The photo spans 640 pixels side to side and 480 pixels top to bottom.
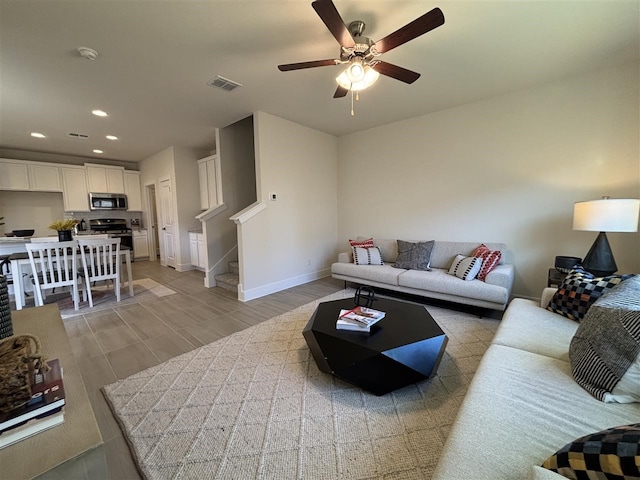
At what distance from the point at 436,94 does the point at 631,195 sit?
2291mm

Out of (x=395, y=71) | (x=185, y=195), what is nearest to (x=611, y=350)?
(x=395, y=71)

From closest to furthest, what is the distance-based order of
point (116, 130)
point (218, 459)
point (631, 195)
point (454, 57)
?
point (218, 459), point (454, 57), point (631, 195), point (116, 130)

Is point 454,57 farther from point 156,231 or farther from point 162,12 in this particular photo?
point 156,231

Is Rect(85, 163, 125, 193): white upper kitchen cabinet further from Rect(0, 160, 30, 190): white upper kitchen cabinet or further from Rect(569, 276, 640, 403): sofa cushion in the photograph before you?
Rect(569, 276, 640, 403): sofa cushion

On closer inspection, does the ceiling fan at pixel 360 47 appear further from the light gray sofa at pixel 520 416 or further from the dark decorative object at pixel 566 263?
the dark decorative object at pixel 566 263

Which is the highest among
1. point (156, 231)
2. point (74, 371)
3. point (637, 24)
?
point (637, 24)

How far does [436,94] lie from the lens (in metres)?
3.16

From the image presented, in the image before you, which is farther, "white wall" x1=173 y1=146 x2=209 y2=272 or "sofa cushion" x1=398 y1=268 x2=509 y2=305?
"white wall" x1=173 y1=146 x2=209 y2=272

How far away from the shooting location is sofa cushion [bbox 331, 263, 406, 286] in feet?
11.3

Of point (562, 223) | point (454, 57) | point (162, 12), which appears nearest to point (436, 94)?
point (454, 57)

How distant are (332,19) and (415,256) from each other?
292 cm

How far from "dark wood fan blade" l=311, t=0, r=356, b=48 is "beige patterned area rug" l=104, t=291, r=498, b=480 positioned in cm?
235

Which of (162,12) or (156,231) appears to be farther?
(156,231)

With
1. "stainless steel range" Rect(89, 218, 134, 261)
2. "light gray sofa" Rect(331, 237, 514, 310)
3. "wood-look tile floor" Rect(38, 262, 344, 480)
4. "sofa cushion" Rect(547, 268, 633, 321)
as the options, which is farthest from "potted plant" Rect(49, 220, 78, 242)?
"sofa cushion" Rect(547, 268, 633, 321)
